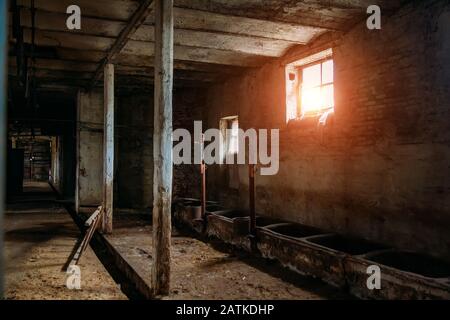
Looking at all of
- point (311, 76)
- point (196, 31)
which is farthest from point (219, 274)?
point (311, 76)

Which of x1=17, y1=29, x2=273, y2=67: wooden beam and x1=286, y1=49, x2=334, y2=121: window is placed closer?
x1=17, y1=29, x2=273, y2=67: wooden beam

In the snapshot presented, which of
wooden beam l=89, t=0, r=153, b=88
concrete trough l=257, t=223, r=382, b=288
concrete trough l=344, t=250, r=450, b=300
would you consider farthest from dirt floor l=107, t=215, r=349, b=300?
wooden beam l=89, t=0, r=153, b=88

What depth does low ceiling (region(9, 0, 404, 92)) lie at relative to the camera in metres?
5.11

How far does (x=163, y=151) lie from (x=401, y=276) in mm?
2762

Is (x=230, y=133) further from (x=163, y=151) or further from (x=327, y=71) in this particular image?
(x=163, y=151)

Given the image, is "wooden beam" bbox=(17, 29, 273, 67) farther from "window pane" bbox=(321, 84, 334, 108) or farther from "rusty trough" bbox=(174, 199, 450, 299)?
"rusty trough" bbox=(174, 199, 450, 299)

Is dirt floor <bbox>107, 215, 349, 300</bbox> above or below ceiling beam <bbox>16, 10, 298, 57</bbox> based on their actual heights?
below

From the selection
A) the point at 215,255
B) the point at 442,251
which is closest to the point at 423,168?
the point at 442,251

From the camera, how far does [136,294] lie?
15.6ft

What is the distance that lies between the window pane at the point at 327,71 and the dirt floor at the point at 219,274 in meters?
3.38

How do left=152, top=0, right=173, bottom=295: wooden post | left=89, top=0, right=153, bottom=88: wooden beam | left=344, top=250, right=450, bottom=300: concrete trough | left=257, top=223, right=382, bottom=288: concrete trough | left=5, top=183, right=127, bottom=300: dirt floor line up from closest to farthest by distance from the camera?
left=344, top=250, right=450, bottom=300: concrete trough → left=152, top=0, right=173, bottom=295: wooden post → left=5, top=183, right=127, bottom=300: dirt floor → left=257, top=223, right=382, bottom=288: concrete trough → left=89, top=0, right=153, bottom=88: wooden beam

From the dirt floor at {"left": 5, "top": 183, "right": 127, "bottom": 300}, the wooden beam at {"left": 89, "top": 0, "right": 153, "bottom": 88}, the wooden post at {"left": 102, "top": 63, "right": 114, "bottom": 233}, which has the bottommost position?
the dirt floor at {"left": 5, "top": 183, "right": 127, "bottom": 300}

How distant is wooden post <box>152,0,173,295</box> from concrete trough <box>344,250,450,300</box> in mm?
2171
